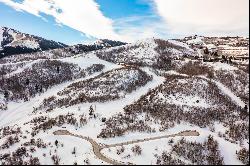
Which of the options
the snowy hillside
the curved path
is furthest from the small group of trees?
the curved path

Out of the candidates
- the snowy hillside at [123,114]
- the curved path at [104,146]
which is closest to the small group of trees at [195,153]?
the snowy hillside at [123,114]

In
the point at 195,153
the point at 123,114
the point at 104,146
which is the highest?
the point at 123,114

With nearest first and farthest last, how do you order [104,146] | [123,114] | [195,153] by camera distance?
[195,153] → [104,146] → [123,114]

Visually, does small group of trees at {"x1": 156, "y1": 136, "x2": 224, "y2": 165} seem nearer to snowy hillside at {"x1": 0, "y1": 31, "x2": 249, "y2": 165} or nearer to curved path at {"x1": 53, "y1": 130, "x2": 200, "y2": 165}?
snowy hillside at {"x1": 0, "y1": 31, "x2": 249, "y2": 165}

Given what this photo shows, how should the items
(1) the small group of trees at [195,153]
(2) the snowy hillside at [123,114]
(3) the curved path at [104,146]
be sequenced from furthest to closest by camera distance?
(3) the curved path at [104,146], (2) the snowy hillside at [123,114], (1) the small group of trees at [195,153]

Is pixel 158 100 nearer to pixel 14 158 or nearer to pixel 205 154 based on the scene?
pixel 14 158

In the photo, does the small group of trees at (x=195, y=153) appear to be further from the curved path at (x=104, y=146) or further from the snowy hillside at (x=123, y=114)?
the curved path at (x=104, y=146)

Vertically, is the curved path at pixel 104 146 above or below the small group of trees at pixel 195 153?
below

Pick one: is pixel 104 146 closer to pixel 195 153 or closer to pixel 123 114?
pixel 123 114

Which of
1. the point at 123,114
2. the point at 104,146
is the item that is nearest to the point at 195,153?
the point at 104,146
